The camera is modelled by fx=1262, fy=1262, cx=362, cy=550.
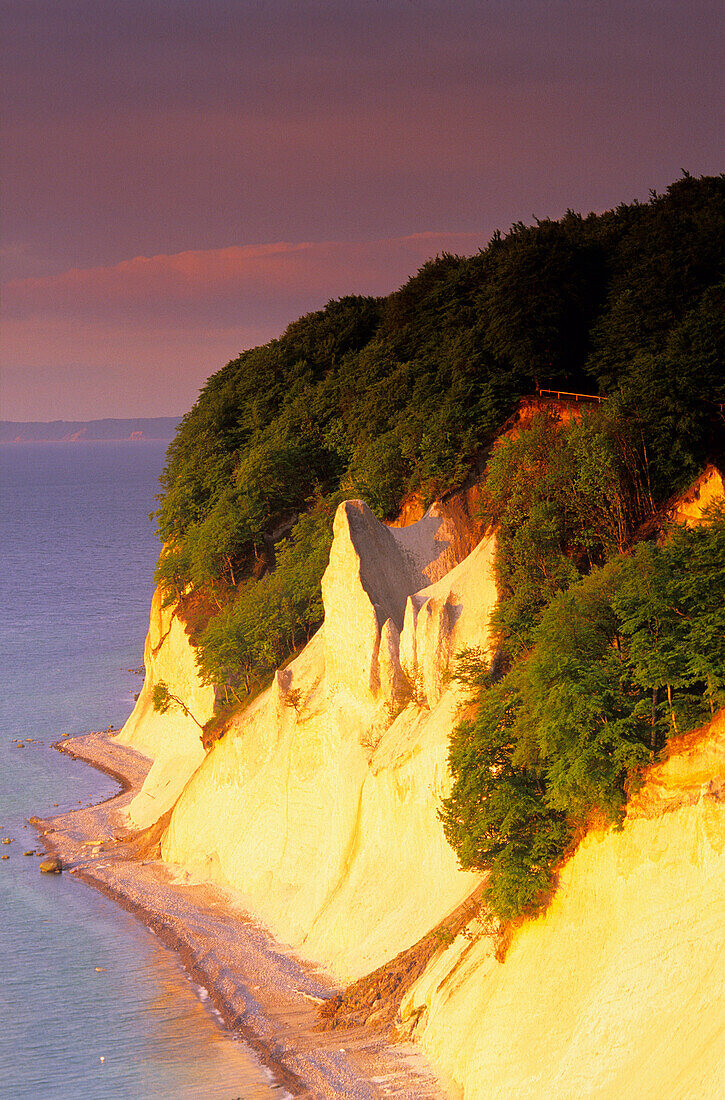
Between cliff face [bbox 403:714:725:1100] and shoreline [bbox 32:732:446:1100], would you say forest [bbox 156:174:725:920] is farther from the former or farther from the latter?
shoreline [bbox 32:732:446:1100]

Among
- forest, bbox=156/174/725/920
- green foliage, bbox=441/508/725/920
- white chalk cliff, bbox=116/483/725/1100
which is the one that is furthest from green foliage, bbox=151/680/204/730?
green foliage, bbox=441/508/725/920

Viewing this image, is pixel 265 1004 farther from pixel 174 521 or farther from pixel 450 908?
pixel 174 521

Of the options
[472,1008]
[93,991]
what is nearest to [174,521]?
[93,991]

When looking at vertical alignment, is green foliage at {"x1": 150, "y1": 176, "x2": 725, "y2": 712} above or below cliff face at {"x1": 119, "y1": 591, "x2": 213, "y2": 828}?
above

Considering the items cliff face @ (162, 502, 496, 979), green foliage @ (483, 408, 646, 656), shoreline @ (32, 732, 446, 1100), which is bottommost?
shoreline @ (32, 732, 446, 1100)

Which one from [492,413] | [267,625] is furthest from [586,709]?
[492,413]

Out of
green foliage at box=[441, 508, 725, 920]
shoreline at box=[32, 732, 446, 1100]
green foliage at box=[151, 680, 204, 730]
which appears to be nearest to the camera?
green foliage at box=[441, 508, 725, 920]
